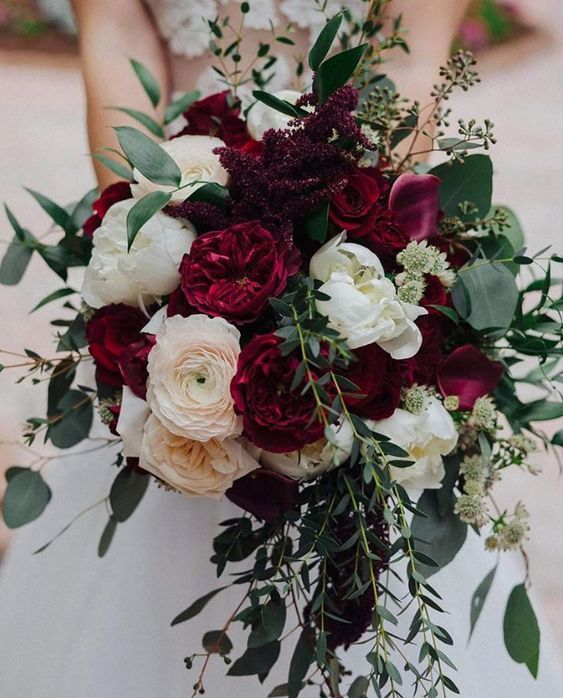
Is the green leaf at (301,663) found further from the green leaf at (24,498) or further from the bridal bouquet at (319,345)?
the green leaf at (24,498)

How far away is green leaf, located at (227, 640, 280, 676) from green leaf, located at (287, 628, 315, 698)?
22 mm

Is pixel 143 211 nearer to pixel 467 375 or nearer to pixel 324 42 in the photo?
pixel 324 42

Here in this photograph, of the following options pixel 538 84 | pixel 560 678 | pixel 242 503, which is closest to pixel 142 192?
pixel 242 503

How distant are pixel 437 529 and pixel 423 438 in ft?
0.44

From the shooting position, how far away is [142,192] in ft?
2.36

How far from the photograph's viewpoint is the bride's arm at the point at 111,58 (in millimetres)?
1127

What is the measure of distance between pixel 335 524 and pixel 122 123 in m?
0.66

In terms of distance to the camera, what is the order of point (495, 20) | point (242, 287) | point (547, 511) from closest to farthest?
point (242, 287) < point (547, 511) < point (495, 20)

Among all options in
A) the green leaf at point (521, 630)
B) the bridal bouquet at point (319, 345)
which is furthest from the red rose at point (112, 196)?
the green leaf at point (521, 630)

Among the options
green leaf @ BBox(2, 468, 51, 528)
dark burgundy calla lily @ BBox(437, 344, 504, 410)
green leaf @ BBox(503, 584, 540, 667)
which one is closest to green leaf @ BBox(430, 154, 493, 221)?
dark burgundy calla lily @ BBox(437, 344, 504, 410)

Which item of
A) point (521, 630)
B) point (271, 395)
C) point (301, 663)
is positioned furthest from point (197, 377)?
point (521, 630)

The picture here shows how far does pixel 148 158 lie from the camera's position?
69 centimetres

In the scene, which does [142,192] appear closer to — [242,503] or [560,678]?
[242,503]

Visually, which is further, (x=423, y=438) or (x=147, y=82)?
(x=147, y=82)
